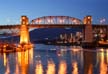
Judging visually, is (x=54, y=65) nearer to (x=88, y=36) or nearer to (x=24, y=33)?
(x=24, y=33)

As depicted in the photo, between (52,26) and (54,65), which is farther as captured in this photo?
(52,26)

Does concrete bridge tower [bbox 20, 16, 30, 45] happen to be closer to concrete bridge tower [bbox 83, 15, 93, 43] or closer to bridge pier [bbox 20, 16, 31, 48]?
bridge pier [bbox 20, 16, 31, 48]

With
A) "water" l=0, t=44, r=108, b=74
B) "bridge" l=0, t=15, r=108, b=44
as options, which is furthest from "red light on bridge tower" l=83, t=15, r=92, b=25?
"water" l=0, t=44, r=108, b=74

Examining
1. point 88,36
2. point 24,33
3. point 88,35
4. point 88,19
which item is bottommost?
point 88,36

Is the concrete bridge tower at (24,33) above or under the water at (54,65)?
above

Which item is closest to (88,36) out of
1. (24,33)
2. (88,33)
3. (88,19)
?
(88,33)

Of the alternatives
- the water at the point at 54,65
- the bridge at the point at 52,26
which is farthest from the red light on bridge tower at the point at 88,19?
the water at the point at 54,65

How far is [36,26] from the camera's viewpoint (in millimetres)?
115000

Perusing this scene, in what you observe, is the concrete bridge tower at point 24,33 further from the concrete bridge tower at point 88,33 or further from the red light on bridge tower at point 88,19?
the red light on bridge tower at point 88,19

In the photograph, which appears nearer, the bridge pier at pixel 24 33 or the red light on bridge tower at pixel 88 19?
the bridge pier at pixel 24 33

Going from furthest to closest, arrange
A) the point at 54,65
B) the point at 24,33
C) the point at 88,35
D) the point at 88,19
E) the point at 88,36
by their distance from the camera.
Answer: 1. the point at 88,19
2. the point at 88,36
3. the point at 88,35
4. the point at 24,33
5. the point at 54,65

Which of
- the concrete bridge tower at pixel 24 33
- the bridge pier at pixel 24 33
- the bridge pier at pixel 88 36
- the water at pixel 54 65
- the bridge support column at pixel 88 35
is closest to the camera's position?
the water at pixel 54 65

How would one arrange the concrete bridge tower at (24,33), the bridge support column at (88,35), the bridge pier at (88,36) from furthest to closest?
1. the bridge support column at (88,35)
2. the bridge pier at (88,36)
3. the concrete bridge tower at (24,33)

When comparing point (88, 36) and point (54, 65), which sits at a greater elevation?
point (88, 36)
